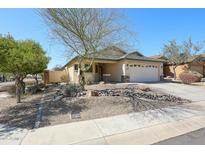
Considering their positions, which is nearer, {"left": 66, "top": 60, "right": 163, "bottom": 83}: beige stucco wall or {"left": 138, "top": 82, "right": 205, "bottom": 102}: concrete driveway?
{"left": 138, "top": 82, "right": 205, "bottom": 102}: concrete driveway

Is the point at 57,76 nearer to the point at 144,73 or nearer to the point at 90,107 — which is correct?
the point at 144,73

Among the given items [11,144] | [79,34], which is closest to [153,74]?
[79,34]

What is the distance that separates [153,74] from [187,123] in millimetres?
16102

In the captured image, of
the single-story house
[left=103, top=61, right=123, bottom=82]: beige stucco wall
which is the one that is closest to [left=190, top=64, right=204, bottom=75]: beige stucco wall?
the single-story house

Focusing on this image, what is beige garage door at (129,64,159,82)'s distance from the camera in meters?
19.7

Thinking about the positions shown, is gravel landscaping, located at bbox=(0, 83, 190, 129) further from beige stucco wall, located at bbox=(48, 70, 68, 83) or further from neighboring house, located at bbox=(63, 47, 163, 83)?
beige stucco wall, located at bbox=(48, 70, 68, 83)

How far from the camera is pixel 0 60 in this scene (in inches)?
338

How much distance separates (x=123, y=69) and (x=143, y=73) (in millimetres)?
3105

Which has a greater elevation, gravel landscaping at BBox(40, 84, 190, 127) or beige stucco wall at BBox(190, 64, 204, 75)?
beige stucco wall at BBox(190, 64, 204, 75)

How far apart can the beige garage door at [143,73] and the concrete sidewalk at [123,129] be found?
12.6 m

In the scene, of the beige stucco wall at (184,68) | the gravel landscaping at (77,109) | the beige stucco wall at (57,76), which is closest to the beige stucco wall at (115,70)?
the beige stucco wall at (57,76)

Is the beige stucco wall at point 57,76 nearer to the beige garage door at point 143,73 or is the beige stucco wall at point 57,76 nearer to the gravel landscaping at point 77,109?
the beige garage door at point 143,73

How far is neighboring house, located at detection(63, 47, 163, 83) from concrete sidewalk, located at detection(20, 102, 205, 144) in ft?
39.6

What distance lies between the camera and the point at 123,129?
5.46m
